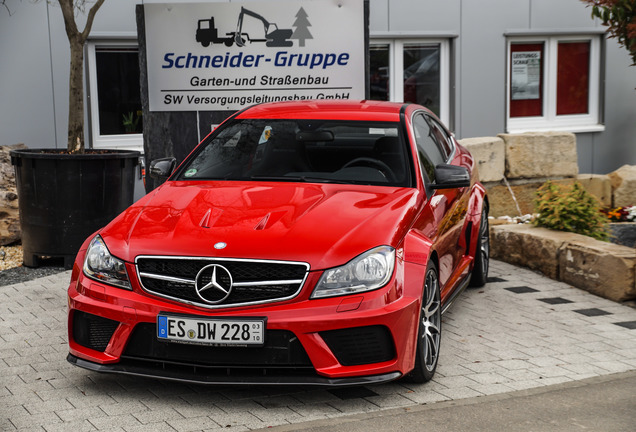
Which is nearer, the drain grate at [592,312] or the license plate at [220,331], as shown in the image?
the license plate at [220,331]

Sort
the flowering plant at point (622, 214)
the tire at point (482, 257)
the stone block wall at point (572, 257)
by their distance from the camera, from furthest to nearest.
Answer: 1. the flowering plant at point (622, 214)
2. the tire at point (482, 257)
3. the stone block wall at point (572, 257)

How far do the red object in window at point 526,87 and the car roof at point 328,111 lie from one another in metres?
7.69

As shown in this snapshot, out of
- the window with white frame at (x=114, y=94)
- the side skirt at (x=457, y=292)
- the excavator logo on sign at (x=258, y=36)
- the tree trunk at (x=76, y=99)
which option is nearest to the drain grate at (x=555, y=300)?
the side skirt at (x=457, y=292)

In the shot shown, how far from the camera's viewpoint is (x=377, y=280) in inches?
181

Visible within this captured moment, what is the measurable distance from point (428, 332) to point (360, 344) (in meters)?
0.71

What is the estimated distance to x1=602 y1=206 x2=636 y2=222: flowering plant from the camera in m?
10.5

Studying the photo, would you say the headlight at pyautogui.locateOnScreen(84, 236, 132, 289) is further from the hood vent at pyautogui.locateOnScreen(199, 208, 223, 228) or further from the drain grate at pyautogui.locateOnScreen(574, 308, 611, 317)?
the drain grate at pyautogui.locateOnScreen(574, 308, 611, 317)

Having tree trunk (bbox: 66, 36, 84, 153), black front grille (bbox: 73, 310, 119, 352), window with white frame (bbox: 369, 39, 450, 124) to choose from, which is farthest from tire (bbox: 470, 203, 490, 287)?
window with white frame (bbox: 369, 39, 450, 124)

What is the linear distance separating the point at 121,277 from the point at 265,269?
800 millimetres

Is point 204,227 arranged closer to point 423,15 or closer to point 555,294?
point 555,294

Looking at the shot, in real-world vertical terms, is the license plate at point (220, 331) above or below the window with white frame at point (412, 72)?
below

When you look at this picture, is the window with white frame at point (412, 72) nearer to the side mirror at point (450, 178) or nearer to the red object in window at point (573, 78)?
the red object in window at point (573, 78)

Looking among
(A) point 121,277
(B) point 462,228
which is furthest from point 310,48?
(A) point 121,277

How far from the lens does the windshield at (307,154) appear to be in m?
5.77
